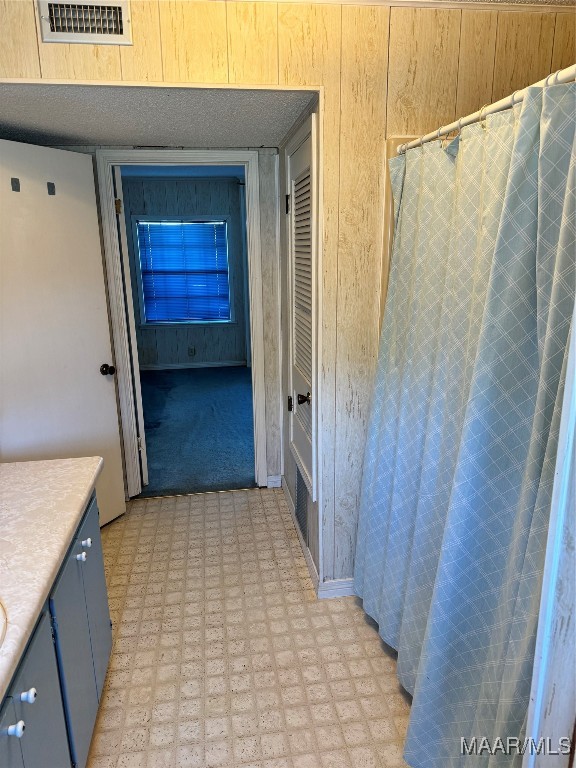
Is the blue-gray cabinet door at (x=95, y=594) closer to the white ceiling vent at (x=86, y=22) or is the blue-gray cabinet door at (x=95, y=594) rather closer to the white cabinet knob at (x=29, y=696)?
the white cabinet knob at (x=29, y=696)

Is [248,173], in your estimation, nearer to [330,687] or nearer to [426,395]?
[426,395]

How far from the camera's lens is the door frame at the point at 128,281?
2996 mm

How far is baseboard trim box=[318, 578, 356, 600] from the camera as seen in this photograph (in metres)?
2.43

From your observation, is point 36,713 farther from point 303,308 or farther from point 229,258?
point 229,258

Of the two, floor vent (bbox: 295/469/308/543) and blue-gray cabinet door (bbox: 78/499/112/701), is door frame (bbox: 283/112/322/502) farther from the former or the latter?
blue-gray cabinet door (bbox: 78/499/112/701)

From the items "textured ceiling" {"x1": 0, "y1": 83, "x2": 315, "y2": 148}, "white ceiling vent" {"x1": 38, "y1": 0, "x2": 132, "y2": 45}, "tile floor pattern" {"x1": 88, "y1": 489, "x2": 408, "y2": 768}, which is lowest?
"tile floor pattern" {"x1": 88, "y1": 489, "x2": 408, "y2": 768}

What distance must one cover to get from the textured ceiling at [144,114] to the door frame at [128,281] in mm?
111

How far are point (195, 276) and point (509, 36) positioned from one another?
5260 mm

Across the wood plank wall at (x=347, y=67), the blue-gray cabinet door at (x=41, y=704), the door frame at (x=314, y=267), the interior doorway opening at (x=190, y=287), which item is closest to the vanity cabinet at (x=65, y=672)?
the blue-gray cabinet door at (x=41, y=704)

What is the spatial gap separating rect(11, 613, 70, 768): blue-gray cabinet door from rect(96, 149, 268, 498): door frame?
206 centimetres

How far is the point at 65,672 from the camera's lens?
143 cm

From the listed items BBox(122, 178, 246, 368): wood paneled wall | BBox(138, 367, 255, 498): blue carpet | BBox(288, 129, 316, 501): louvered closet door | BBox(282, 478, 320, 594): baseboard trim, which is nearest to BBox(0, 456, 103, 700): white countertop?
BBox(288, 129, 316, 501): louvered closet door

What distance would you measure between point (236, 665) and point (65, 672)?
0.83 metres

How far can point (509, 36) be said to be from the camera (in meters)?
1.95
